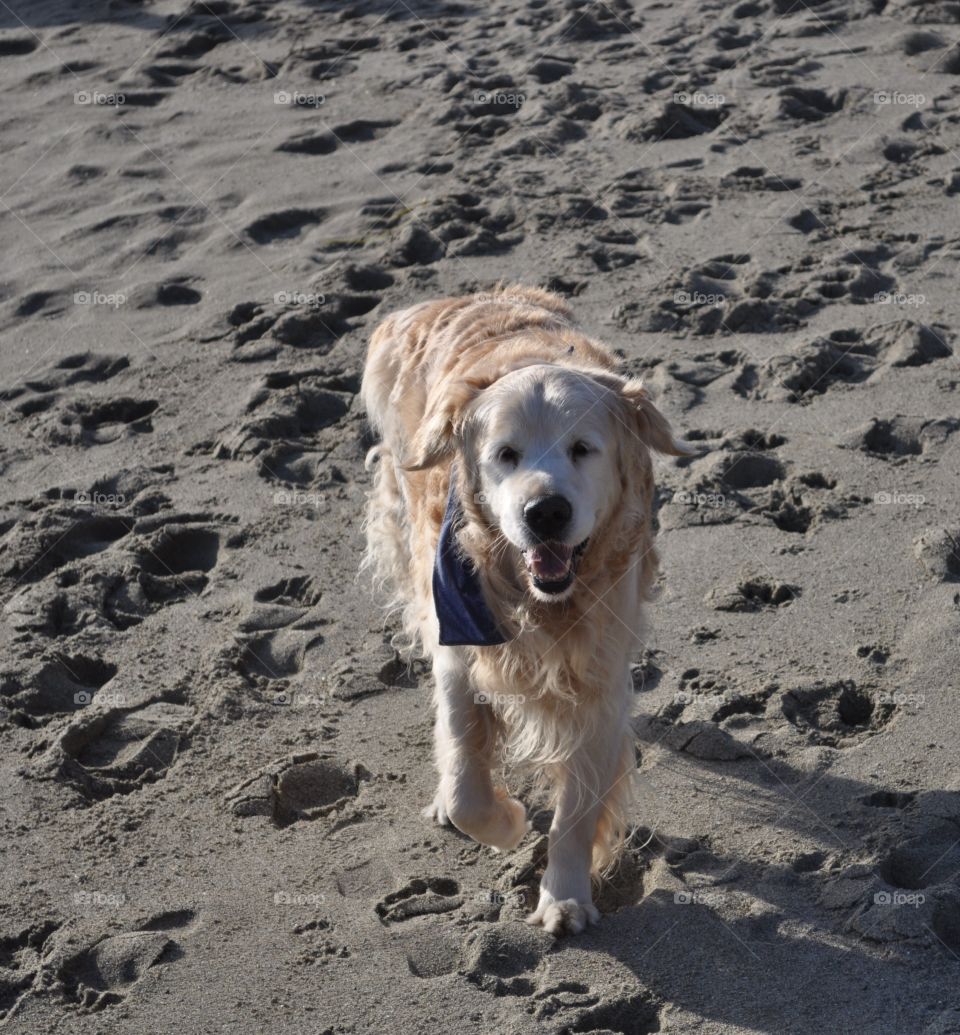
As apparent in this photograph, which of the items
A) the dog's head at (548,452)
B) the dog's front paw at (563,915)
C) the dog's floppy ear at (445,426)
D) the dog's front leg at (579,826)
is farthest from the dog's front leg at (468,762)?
the dog's floppy ear at (445,426)

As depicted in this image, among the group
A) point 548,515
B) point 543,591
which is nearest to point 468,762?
point 543,591

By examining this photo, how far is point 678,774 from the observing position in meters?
4.70

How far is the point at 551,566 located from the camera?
400 centimetres

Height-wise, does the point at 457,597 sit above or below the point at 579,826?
above

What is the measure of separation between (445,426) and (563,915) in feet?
4.82

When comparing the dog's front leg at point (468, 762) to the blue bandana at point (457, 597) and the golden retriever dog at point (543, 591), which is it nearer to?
the golden retriever dog at point (543, 591)

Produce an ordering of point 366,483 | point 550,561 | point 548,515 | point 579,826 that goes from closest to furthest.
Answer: point 548,515
point 550,561
point 579,826
point 366,483

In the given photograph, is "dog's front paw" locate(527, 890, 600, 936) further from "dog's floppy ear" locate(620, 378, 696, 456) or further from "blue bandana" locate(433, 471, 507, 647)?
"dog's floppy ear" locate(620, 378, 696, 456)

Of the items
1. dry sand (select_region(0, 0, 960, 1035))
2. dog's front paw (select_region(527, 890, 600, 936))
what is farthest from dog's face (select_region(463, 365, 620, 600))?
dry sand (select_region(0, 0, 960, 1035))

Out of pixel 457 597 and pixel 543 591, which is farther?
pixel 457 597

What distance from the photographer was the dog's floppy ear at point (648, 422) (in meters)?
4.26

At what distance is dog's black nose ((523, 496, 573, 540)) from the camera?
3854 mm

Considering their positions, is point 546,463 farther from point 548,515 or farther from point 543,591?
point 543,591

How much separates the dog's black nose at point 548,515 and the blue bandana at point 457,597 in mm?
436
